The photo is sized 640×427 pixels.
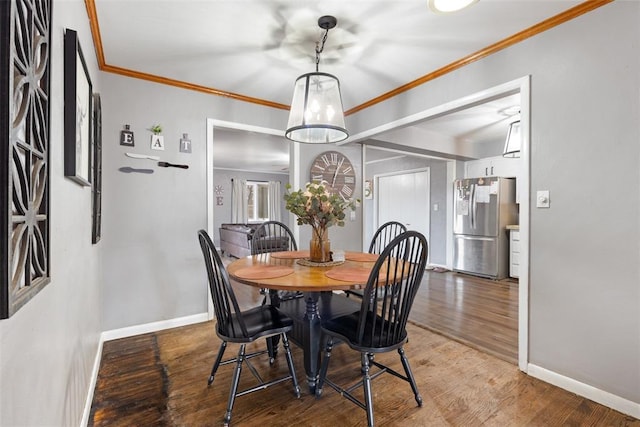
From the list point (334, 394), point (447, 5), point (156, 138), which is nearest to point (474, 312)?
point (334, 394)

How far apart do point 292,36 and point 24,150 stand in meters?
1.94

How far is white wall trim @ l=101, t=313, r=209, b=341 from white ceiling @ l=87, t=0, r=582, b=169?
2272 mm

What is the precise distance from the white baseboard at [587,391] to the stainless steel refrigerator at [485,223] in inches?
122

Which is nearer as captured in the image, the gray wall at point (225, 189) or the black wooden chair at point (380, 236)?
the black wooden chair at point (380, 236)

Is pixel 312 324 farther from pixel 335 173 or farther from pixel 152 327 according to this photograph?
pixel 335 173

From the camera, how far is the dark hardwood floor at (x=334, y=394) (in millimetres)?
1656

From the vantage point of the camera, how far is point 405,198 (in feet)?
21.5

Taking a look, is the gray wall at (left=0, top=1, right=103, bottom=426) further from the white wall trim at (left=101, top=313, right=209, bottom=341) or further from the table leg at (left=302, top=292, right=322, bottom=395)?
the table leg at (left=302, top=292, right=322, bottom=395)

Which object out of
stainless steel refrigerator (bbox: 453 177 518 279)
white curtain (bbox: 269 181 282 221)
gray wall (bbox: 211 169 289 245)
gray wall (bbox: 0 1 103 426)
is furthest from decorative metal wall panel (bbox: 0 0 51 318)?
white curtain (bbox: 269 181 282 221)

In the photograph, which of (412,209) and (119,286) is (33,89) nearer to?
(119,286)

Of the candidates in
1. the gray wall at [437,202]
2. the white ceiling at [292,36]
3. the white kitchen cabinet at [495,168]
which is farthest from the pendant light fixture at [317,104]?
the white kitchen cabinet at [495,168]

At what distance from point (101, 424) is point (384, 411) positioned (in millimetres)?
1491

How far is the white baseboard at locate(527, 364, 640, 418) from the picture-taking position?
1690 mm

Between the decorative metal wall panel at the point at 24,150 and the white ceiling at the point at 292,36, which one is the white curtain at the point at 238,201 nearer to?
the white ceiling at the point at 292,36
